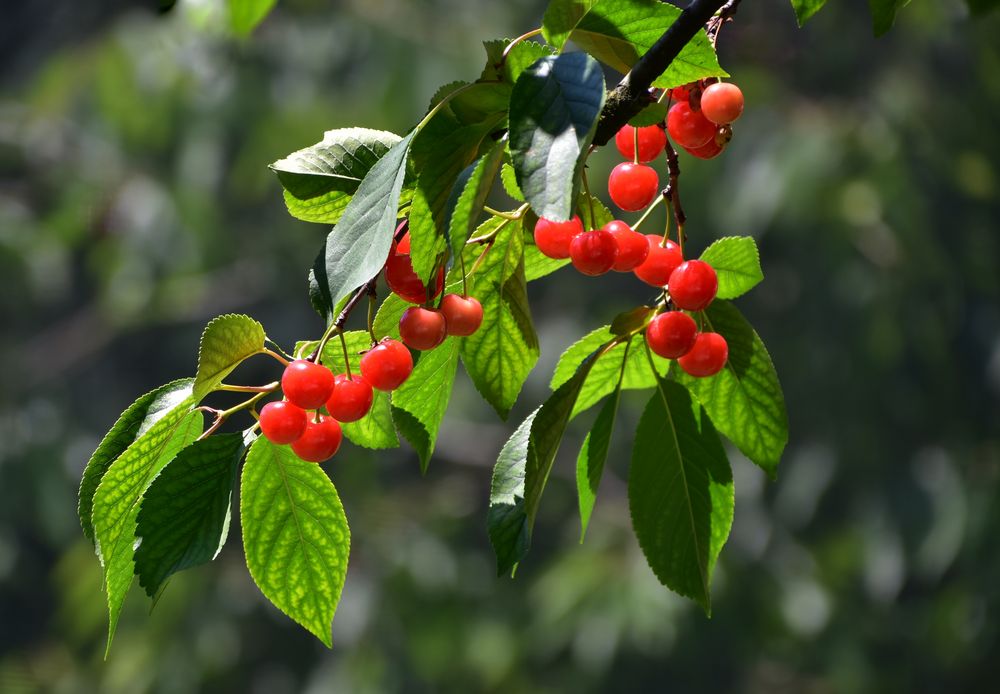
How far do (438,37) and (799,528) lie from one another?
7.61 ft

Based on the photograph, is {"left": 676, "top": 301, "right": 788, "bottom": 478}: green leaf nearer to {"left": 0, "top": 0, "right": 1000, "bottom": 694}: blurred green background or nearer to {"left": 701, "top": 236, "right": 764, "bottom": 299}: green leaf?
{"left": 701, "top": 236, "right": 764, "bottom": 299}: green leaf

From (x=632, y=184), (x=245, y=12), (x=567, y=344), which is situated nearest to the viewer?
(x=245, y=12)

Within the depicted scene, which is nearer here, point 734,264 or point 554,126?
point 554,126

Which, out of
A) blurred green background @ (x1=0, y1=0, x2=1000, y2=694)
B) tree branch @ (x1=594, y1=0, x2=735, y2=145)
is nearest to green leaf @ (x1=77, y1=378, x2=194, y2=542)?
Result: tree branch @ (x1=594, y1=0, x2=735, y2=145)

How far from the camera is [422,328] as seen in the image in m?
0.48

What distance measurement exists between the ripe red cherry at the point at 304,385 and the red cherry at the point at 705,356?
16cm

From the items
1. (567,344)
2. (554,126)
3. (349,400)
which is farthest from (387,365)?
(567,344)

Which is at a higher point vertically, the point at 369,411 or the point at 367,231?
the point at 367,231

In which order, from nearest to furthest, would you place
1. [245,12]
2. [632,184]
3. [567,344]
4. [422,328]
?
[245,12] → [422,328] → [632,184] → [567,344]

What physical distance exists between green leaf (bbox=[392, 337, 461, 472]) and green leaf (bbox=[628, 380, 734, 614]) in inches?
3.5

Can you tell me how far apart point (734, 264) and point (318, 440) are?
227 millimetres

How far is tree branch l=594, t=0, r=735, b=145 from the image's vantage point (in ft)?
1.54

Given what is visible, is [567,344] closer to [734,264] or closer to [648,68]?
[734,264]

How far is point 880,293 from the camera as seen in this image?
4309 mm
